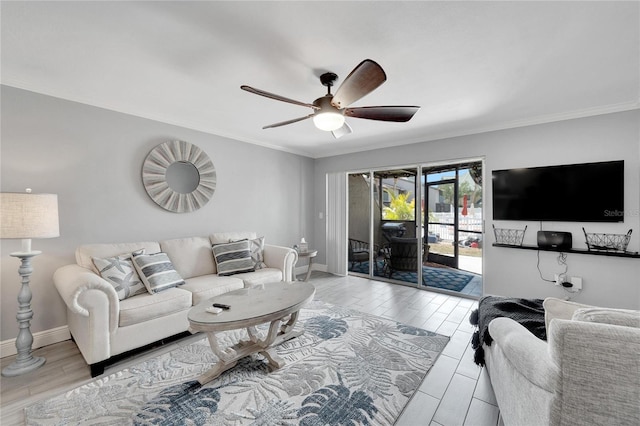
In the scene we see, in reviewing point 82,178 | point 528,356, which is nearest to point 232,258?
point 82,178

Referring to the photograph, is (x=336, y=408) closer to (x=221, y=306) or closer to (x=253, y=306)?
(x=253, y=306)

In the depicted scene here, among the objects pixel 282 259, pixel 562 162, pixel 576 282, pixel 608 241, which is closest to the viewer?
pixel 608 241

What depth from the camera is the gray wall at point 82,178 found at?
2477 millimetres

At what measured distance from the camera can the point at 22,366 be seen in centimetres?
218

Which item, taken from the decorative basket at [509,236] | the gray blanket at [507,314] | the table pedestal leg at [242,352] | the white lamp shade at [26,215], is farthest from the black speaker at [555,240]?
the white lamp shade at [26,215]

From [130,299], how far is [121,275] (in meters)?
0.25

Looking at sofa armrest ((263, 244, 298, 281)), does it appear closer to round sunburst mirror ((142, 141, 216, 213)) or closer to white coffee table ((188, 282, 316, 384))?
white coffee table ((188, 282, 316, 384))

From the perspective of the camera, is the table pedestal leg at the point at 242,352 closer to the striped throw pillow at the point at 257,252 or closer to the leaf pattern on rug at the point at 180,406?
the leaf pattern on rug at the point at 180,406

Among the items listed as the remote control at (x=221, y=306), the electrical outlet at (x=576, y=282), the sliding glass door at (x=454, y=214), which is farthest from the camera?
the sliding glass door at (x=454, y=214)

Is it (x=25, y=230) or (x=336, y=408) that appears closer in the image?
(x=336, y=408)

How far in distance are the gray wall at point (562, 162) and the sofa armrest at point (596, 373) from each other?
308 cm

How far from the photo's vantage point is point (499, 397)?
1648mm

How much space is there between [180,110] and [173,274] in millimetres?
→ 2028

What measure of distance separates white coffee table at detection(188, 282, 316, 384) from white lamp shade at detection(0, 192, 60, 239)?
1485mm
